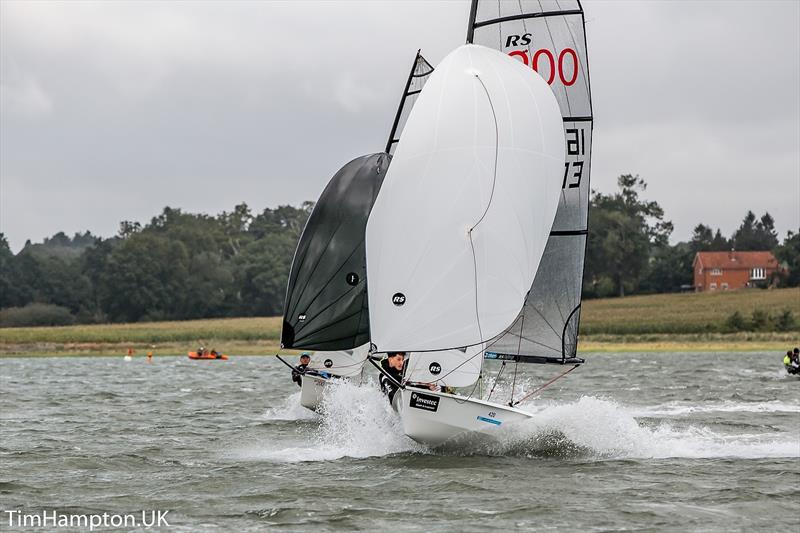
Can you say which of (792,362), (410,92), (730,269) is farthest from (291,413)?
(730,269)

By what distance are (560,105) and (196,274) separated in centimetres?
11133

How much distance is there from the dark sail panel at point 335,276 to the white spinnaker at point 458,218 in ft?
23.8

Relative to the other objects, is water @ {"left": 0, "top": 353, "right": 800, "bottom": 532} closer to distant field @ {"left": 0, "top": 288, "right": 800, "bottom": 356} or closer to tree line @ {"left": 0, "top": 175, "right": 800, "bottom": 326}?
Result: distant field @ {"left": 0, "top": 288, "right": 800, "bottom": 356}

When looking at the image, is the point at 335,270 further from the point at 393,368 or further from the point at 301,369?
the point at 393,368

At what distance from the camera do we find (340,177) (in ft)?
87.4

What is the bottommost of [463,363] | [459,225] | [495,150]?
[463,363]

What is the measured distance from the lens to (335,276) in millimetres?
25906

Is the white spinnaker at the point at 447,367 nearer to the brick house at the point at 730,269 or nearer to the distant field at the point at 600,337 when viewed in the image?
the distant field at the point at 600,337

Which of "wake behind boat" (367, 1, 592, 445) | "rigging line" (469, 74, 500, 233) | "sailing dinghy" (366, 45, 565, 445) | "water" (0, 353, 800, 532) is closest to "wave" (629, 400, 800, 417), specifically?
"water" (0, 353, 800, 532)

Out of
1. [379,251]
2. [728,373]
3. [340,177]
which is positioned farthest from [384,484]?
[728,373]

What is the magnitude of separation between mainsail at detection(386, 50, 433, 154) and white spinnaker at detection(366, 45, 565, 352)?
25.3 feet

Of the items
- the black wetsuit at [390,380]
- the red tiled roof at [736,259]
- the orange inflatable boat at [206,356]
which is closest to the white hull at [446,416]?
the black wetsuit at [390,380]

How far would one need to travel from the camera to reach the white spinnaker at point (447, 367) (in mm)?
19547

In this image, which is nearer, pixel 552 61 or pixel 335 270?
pixel 552 61
